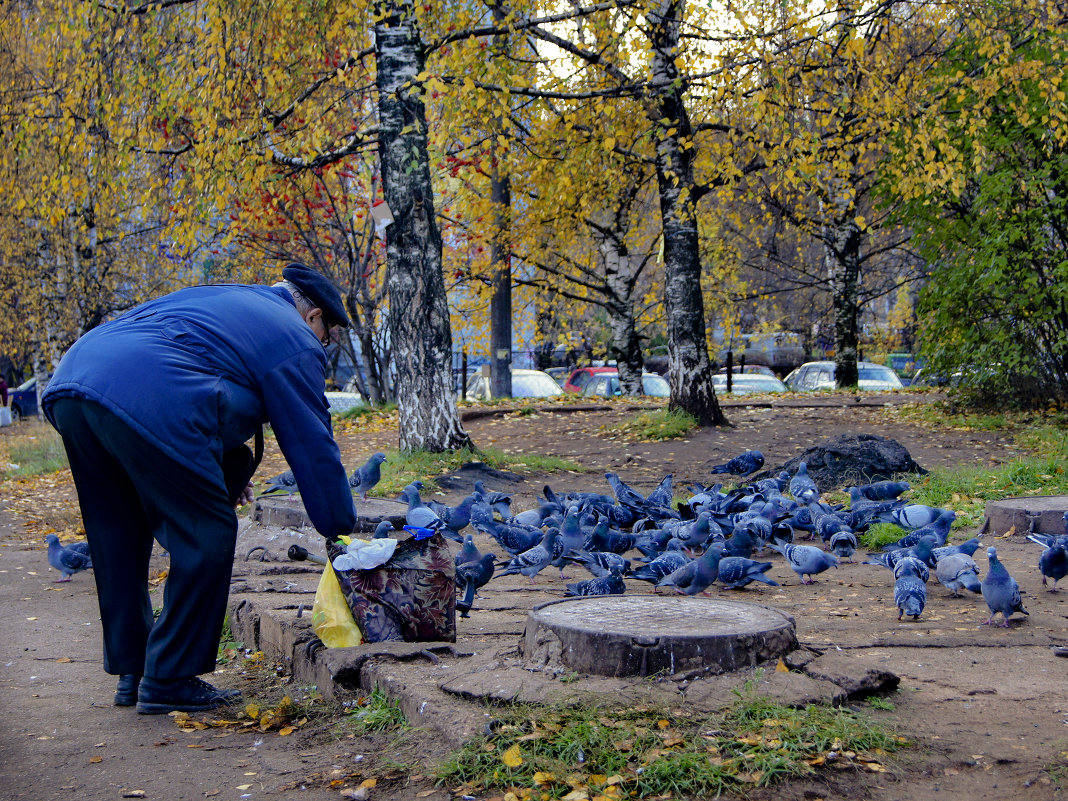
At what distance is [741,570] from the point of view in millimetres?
6055

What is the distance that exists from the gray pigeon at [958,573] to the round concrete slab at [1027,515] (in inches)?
75.5

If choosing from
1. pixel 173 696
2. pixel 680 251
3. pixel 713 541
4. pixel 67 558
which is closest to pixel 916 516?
pixel 713 541

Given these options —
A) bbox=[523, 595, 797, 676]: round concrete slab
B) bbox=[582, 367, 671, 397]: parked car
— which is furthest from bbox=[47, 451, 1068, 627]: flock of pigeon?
bbox=[582, 367, 671, 397]: parked car

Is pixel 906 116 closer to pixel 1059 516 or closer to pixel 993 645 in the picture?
pixel 1059 516

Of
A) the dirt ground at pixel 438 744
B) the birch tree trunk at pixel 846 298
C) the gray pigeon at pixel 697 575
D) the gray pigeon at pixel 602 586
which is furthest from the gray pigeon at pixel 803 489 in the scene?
the birch tree trunk at pixel 846 298

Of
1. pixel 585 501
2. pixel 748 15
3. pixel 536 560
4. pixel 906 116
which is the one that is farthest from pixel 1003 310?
pixel 536 560

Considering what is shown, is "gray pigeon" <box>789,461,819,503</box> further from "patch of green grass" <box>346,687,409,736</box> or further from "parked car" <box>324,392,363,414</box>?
"parked car" <box>324,392,363,414</box>

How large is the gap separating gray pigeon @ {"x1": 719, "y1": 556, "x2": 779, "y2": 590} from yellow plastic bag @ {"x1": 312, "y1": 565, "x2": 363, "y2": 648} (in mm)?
2680

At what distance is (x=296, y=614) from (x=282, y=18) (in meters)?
8.56

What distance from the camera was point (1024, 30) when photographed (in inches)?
558

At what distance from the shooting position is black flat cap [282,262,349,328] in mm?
4285

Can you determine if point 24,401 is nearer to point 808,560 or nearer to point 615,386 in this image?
point 615,386

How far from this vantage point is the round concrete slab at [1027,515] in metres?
7.39

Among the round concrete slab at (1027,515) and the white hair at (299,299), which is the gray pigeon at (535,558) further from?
the round concrete slab at (1027,515)
